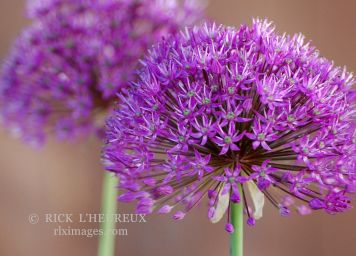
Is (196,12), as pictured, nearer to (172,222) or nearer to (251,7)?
(251,7)

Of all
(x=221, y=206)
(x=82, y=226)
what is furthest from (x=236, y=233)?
(x=82, y=226)

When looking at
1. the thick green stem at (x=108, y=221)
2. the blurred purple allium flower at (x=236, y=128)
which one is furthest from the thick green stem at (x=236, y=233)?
the thick green stem at (x=108, y=221)

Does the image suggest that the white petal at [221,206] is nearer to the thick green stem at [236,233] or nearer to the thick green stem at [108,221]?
the thick green stem at [236,233]

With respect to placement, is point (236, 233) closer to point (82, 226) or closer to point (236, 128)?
point (236, 128)

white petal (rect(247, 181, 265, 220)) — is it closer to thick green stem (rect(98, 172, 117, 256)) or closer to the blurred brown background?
thick green stem (rect(98, 172, 117, 256))

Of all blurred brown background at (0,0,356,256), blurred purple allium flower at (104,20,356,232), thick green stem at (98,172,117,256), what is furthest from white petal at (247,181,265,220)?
blurred brown background at (0,0,356,256)

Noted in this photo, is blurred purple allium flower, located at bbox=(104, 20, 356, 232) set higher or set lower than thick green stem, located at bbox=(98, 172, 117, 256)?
higher
